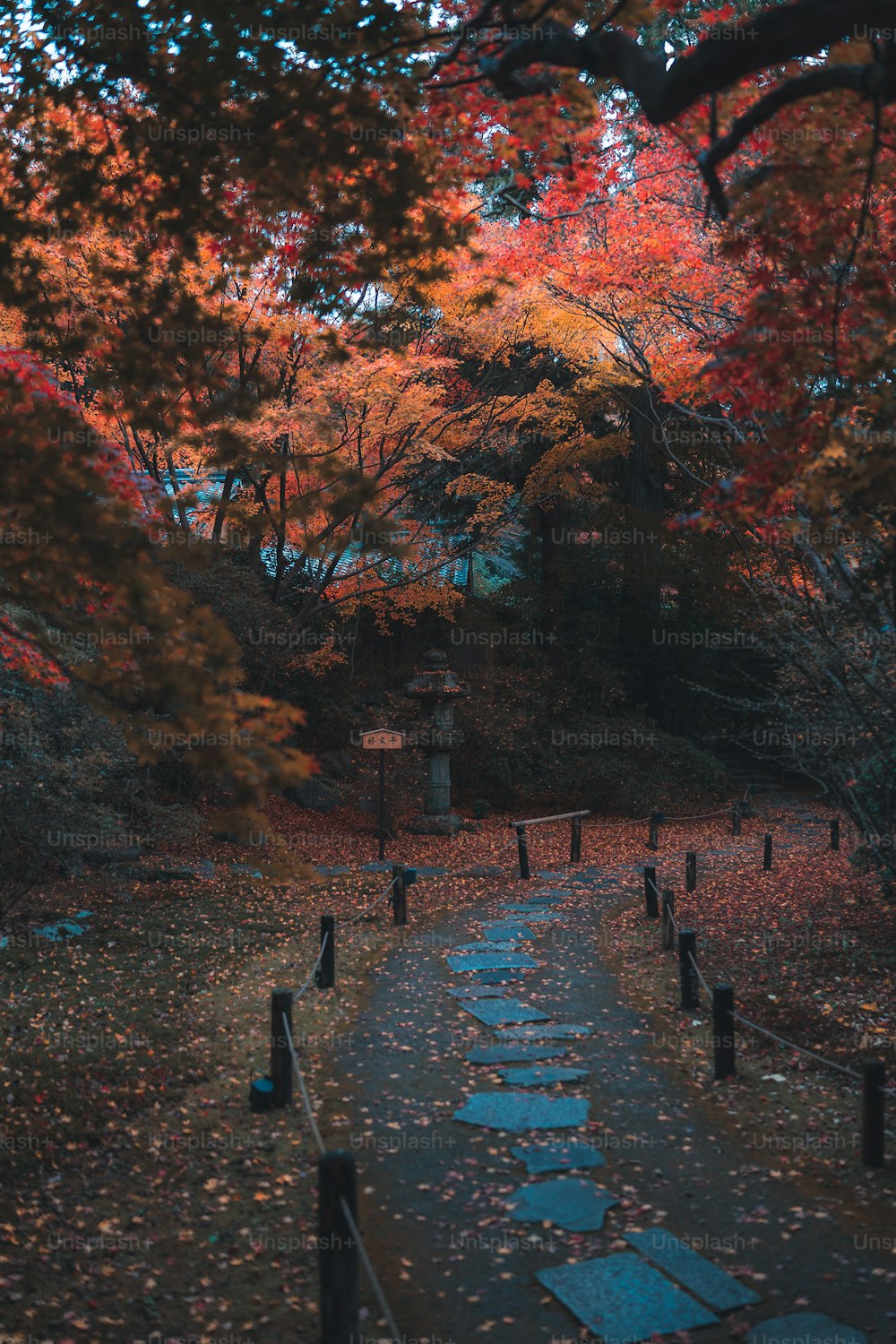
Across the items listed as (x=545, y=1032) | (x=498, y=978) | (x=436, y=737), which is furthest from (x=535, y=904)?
(x=436, y=737)

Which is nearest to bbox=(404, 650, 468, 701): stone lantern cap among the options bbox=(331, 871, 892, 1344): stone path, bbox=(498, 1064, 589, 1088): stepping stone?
bbox=(331, 871, 892, 1344): stone path

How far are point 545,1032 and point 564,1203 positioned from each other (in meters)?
2.64

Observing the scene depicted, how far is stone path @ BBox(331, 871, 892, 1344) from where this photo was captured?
4.12m

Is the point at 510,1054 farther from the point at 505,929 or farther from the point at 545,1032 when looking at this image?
the point at 505,929

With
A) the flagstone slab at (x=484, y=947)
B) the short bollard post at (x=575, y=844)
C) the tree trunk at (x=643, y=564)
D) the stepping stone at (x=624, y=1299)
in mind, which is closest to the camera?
the stepping stone at (x=624, y=1299)

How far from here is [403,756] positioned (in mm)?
19031

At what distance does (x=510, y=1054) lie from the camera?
7.15m

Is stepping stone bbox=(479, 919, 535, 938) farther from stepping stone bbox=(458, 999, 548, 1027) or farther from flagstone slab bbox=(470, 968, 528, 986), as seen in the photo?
stepping stone bbox=(458, 999, 548, 1027)

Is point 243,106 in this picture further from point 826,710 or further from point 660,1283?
point 826,710

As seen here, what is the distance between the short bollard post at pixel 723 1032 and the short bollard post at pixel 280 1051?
8.91 ft

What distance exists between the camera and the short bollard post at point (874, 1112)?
17.1ft

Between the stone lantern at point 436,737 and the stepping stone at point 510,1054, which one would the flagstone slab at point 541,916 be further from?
the stone lantern at point 436,737

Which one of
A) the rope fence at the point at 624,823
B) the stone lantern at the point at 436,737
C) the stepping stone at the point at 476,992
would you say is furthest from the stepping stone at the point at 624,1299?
the stone lantern at the point at 436,737

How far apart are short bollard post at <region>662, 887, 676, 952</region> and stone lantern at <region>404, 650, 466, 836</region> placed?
7854 mm
